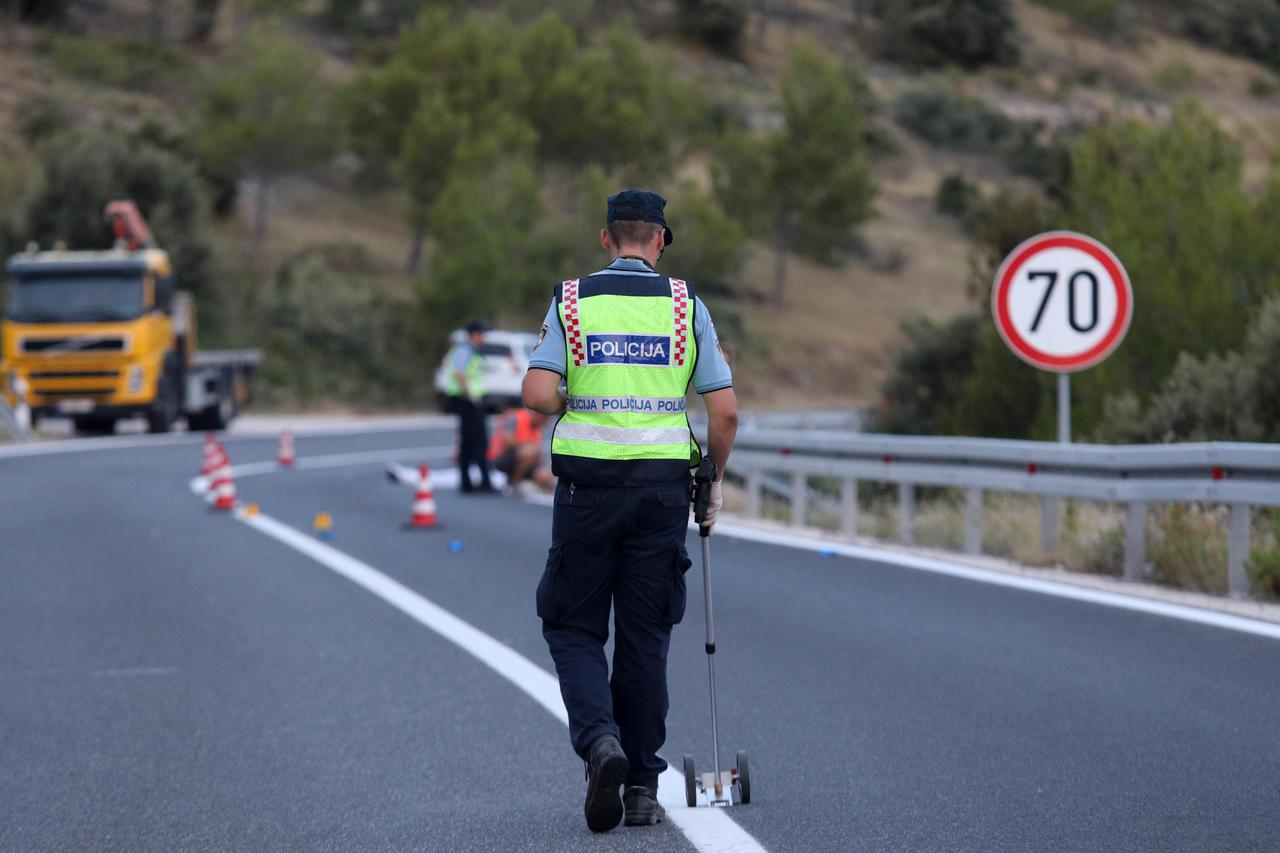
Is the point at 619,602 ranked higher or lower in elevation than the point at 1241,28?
lower

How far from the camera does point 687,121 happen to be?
6450cm

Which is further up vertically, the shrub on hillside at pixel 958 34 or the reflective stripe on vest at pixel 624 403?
the shrub on hillside at pixel 958 34

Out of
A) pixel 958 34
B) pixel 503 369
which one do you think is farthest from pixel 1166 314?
pixel 958 34

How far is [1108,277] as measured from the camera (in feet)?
40.2

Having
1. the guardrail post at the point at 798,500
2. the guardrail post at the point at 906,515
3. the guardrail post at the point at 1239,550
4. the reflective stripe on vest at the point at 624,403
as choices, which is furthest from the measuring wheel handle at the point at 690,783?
the guardrail post at the point at 798,500

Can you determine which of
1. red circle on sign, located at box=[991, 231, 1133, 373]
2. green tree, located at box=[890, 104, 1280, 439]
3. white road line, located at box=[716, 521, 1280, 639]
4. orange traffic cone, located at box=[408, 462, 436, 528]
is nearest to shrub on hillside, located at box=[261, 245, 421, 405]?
green tree, located at box=[890, 104, 1280, 439]

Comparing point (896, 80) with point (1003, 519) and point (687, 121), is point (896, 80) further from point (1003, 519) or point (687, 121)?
point (1003, 519)

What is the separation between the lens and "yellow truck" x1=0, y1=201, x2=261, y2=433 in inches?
1192

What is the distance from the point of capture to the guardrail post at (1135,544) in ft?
36.7

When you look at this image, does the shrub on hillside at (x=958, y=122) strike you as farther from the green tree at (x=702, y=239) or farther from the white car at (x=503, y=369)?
the white car at (x=503, y=369)

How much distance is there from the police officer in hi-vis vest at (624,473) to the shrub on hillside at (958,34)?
100 metres

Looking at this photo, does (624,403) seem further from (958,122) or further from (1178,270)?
(958,122)

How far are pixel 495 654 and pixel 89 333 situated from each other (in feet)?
→ 75.8

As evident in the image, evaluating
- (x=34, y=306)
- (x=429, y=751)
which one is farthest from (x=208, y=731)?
(x=34, y=306)
